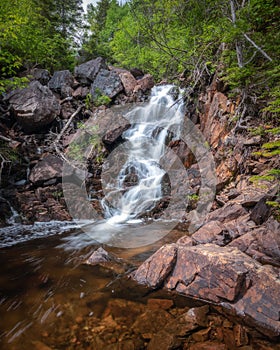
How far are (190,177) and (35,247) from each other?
5.32 meters

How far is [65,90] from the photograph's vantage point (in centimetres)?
1183

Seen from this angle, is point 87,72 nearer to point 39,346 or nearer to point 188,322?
point 39,346

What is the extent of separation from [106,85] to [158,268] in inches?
454

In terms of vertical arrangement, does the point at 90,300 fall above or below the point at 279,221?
below

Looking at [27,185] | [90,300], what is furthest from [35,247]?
[27,185]

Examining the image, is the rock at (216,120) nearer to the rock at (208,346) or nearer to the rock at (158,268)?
the rock at (158,268)

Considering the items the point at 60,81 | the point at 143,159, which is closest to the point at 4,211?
the point at 143,159

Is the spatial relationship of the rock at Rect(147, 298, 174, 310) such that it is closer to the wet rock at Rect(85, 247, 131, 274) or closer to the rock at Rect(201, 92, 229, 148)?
the wet rock at Rect(85, 247, 131, 274)

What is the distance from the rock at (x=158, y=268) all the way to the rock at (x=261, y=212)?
5.99ft

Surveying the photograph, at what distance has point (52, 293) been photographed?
3133 mm

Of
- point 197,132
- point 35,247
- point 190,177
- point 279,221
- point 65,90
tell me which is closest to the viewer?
point 279,221

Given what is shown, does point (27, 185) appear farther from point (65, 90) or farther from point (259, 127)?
point (259, 127)

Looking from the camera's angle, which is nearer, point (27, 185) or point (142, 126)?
point (27, 185)

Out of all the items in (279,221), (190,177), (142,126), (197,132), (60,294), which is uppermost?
(142,126)
